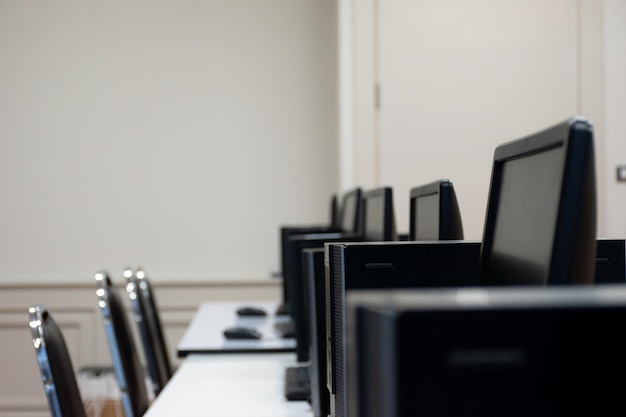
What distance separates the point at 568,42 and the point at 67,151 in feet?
8.54

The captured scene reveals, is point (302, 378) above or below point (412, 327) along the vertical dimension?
below

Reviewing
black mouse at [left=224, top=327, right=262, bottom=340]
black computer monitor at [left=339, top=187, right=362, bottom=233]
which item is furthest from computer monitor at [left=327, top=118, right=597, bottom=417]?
black mouse at [left=224, top=327, right=262, bottom=340]

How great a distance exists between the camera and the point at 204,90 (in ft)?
15.3

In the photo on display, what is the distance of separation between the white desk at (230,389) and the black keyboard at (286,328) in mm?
172

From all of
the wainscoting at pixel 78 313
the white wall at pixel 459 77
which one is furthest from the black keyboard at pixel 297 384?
the wainscoting at pixel 78 313

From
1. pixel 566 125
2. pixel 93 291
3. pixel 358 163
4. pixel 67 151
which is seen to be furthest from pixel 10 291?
pixel 566 125

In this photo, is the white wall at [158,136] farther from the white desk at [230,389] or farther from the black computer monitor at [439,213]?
the black computer monitor at [439,213]

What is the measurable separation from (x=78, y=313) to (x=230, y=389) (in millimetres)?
2614

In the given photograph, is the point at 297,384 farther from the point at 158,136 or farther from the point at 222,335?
the point at 158,136

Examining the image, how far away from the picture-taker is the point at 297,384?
2127 millimetres

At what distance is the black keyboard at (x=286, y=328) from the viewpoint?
9.60 feet

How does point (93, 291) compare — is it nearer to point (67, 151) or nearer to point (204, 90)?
point (67, 151)

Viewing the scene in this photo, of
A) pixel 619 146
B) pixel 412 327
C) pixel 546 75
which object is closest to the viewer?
pixel 412 327

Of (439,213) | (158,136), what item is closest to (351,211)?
(439,213)
